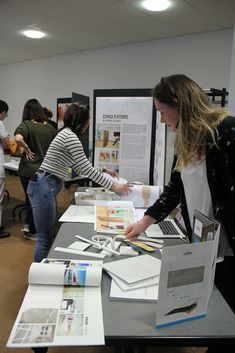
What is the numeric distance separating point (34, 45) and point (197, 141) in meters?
5.42

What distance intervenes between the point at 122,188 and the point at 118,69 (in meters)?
3.94

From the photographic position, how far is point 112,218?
5.54 ft

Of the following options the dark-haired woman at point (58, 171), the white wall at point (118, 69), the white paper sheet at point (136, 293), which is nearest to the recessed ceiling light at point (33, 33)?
the white wall at point (118, 69)

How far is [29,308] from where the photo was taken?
87 cm

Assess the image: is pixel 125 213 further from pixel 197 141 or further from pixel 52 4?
pixel 52 4

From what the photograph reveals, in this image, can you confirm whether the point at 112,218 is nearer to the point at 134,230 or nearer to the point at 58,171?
the point at 134,230

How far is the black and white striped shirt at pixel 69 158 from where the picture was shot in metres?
1.90

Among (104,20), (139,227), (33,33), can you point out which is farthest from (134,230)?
(33,33)

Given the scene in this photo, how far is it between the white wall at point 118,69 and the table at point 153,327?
3.89 meters

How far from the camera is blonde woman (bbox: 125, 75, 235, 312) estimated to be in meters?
0.98

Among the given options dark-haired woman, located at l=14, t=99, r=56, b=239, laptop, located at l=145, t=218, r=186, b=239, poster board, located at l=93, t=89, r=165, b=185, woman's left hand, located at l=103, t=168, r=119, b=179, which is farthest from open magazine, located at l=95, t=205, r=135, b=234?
dark-haired woman, located at l=14, t=99, r=56, b=239

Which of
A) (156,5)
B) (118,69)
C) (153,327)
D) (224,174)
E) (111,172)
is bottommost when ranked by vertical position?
(153,327)

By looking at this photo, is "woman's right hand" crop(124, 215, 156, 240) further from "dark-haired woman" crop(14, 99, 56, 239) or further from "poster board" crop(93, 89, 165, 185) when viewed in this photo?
"dark-haired woman" crop(14, 99, 56, 239)

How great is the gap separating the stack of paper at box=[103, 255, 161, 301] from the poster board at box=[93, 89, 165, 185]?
100 centimetres
